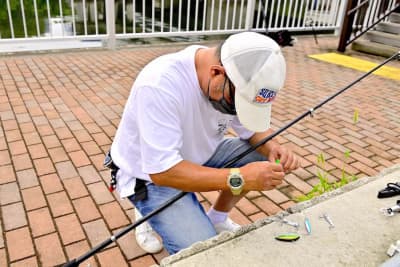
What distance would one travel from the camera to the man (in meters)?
1.40

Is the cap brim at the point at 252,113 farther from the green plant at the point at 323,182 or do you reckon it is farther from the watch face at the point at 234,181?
the green plant at the point at 323,182

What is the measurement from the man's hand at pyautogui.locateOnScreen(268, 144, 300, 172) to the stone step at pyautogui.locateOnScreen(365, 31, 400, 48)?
20.5 feet

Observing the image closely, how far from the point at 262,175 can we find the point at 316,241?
447mm

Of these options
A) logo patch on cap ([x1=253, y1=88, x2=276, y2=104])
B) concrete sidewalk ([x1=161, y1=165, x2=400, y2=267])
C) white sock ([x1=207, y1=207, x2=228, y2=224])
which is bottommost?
white sock ([x1=207, y1=207, x2=228, y2=224])

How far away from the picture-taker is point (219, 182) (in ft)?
4.90

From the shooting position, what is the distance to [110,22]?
19.5 feet

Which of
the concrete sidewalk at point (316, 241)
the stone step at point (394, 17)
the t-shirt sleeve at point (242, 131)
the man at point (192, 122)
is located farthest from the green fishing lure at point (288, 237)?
the stone step at point (394, 17)

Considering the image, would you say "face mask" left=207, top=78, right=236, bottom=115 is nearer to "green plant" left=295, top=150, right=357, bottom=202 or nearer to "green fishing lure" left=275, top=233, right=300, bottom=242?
"green fishing lure" left=275, top=233, right=300, bottom=242

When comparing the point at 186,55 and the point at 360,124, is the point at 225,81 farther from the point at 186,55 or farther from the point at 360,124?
the point at 360,124

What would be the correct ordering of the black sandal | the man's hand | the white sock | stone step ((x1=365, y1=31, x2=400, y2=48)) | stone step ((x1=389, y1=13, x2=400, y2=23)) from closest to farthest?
the man's hand
the black sandal
the white sock
stone step ((x1=365, y1=31, x2=400, y2=48))
stone step ((x1=389, y1=13, x2=400, y2=23))

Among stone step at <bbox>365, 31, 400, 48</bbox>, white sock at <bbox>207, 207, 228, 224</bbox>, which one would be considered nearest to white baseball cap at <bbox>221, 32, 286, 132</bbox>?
white sock at <bbox>207, 207, 228, 224</bbox>

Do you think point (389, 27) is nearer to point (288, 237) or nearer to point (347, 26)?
point (347, 26)

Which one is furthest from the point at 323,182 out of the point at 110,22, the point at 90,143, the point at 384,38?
the point at 384,38

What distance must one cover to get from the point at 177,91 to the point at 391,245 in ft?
3.79
